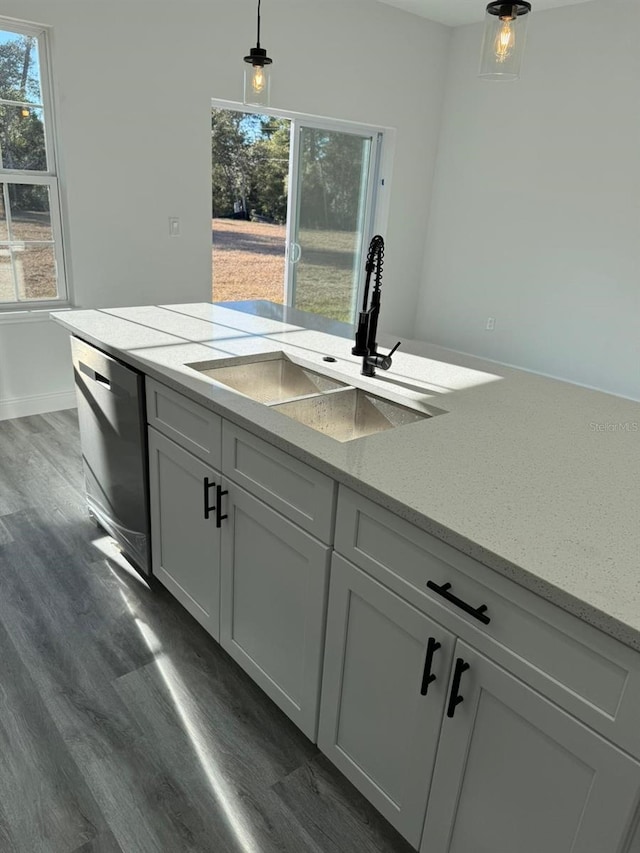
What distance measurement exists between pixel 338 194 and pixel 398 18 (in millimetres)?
1448

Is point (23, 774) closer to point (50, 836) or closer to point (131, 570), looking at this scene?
point (50, 836)

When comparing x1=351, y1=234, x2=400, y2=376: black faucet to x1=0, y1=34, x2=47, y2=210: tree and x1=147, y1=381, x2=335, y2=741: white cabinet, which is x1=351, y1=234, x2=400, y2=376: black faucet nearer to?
x1=147, y1=381, x2=335, y2=741: white cabinet

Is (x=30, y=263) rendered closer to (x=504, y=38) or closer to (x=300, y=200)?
(x=300, y=200)

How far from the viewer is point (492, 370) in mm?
2082

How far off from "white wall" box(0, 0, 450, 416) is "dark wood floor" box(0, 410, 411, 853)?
7.36 ft

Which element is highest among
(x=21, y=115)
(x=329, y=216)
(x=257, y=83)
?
(x=257, y=83)

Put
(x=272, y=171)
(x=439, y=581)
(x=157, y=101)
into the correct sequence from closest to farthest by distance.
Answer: (x=439, y=581), (x=157, y=101), (x=272, y=171)

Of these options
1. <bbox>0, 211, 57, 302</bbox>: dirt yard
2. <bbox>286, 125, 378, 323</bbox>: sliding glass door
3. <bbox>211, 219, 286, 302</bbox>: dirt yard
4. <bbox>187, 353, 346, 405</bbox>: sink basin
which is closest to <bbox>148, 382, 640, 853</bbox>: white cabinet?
<bbox>187, 353, 346, 405</bbox>: sink basin

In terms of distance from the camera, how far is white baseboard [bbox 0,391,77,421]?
3.91 meters

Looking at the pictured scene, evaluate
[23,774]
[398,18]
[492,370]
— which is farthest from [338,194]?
[23,774]

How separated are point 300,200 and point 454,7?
1.94 metres

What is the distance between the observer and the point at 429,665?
114 centimetres

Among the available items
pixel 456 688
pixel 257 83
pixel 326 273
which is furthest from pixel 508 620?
pixel 326 273

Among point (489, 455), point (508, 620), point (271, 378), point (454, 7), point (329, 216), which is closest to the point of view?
point (508, 620)
